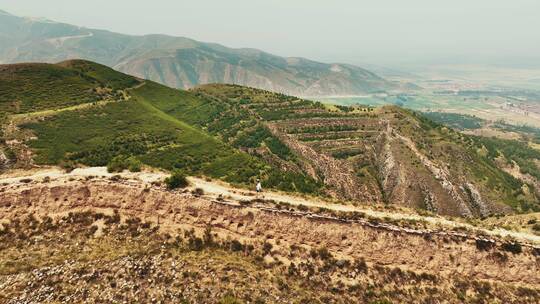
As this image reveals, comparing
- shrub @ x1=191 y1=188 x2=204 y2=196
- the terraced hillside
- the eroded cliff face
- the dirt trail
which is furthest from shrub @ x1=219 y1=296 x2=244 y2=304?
the terraced hillside

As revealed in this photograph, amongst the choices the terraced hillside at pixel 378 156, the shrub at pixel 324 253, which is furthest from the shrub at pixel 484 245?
the terraced hillside at pixel 378 156

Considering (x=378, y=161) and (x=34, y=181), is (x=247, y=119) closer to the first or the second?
(x=378, y=161)

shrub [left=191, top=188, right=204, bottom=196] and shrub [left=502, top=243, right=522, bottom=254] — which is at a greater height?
shrub [left=191, top=188, right=204, bottom=196]

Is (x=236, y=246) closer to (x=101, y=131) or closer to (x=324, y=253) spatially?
(x=324, y=253)

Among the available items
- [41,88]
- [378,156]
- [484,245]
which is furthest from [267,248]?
[378,156]

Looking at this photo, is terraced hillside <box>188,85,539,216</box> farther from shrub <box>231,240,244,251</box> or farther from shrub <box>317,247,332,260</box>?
shrub <box>231,240,244,251</box>

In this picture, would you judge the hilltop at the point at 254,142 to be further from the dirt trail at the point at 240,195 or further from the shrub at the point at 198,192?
the shrub at the point at 198,192
